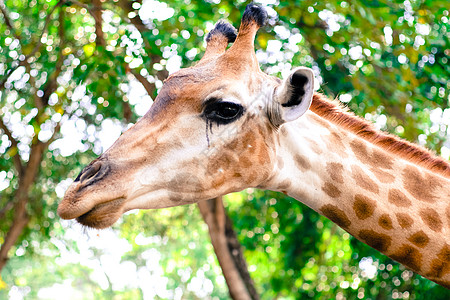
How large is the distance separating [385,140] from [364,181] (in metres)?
0.41

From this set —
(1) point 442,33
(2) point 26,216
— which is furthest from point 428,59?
(2) point 26,216

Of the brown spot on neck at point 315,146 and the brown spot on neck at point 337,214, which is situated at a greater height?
the brown spot on neck at point 315,146

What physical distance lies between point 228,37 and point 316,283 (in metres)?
6.22

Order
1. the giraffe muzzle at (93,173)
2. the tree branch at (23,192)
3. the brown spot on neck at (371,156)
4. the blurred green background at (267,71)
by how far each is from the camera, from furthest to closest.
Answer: the tree branch at (23,192), the blurred green background at (267,71), the brown spot on neck at (371,156), the giraffe muzzle at (93,173)

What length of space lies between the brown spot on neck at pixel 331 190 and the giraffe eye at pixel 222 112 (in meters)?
0.66

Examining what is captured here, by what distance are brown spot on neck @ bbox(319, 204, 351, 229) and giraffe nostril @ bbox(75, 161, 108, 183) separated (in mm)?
1249

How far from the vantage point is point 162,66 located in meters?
5.52

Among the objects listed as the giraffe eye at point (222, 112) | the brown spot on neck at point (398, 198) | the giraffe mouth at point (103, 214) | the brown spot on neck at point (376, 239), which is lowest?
the brown spot on neck at point (376, 239)

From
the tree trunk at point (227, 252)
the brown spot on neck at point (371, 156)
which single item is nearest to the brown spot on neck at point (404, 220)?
the brown spot on neck at point (371, 156)

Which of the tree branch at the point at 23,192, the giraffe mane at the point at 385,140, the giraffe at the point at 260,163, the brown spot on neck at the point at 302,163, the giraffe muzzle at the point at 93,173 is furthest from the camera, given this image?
the tree branch at the point at 23,192

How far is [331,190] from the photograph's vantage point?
2.89 meters

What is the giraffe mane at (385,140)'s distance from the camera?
3.16m

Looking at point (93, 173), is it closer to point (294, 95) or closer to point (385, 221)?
point (294, 95)

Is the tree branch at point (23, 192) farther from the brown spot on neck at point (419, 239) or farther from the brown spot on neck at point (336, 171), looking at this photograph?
the brown spot on neck at point (419, 239)
